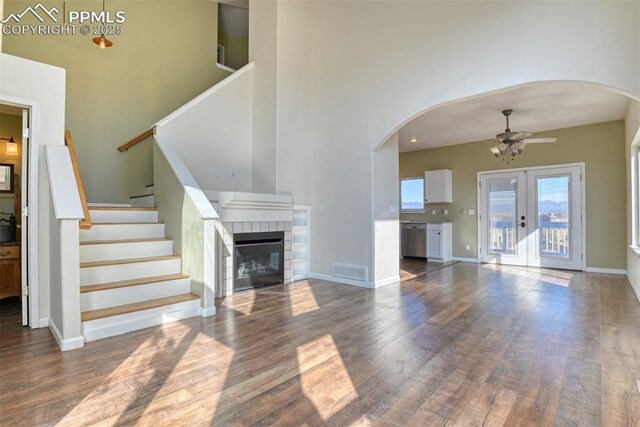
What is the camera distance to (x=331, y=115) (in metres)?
5.34

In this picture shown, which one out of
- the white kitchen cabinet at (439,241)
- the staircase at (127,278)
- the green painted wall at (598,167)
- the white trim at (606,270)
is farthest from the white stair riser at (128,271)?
the white trim at (606,270)

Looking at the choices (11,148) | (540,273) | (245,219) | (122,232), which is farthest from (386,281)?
(11,148)

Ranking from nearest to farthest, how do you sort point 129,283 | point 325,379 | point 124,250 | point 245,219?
point 325,379 < point 129,283 < point 124,250 < point 245,219

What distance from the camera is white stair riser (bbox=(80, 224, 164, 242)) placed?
367 centimetres

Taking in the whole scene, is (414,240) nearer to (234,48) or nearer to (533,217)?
(533,217)

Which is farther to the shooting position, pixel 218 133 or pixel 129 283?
pixel 218 133

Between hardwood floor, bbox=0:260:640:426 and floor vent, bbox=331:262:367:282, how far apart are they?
3.24 feet

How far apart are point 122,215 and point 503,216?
7.38m

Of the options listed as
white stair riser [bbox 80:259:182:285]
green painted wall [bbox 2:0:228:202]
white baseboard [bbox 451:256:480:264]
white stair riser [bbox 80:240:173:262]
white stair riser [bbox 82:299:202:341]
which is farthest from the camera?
white baseboard [bbox 451:256:480:264]

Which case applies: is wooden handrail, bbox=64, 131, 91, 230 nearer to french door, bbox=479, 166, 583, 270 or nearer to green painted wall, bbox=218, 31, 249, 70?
green painted wall, bbox=218, 31, 249, 70

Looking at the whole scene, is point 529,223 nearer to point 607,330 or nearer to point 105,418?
point 607,330

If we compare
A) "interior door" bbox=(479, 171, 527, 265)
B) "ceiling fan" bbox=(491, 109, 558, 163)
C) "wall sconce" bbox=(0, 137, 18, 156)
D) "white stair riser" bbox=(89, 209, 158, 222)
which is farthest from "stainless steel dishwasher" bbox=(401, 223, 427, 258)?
"wall sconce" bbox=(0, 137, 18, 156)

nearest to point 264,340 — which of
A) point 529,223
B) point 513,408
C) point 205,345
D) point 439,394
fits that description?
point 205,345

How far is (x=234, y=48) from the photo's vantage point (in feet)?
26.1
